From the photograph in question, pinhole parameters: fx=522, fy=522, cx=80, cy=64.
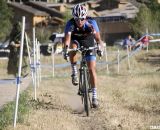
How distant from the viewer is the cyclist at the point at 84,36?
8.73 meters

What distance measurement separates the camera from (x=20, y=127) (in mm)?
7395

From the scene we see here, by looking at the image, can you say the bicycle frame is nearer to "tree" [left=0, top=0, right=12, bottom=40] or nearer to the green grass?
the green grass

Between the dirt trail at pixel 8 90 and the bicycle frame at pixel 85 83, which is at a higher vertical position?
the bicycle frame at pixel 85 83

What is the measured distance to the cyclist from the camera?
28.6 feet

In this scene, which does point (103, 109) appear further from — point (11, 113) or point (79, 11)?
point (79, 11)

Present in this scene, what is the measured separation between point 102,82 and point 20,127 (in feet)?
24.4

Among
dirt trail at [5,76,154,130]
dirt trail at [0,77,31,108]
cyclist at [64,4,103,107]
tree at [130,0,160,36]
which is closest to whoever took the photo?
dirt trail at [5,76,154,130]

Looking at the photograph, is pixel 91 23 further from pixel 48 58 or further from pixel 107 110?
pixel 48 58

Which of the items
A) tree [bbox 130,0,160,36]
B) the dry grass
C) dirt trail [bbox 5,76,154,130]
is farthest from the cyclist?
tree [bbox 130,0,160,36]

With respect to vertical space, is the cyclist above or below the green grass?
above

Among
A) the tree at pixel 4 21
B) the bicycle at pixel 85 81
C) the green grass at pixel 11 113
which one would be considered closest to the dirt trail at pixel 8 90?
the green grass at pixel 11 113

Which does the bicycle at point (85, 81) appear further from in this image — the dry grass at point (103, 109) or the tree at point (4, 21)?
the tree at point (4, 21)

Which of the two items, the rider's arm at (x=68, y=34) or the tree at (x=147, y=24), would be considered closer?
the rider's arm at (x=68, y=34)

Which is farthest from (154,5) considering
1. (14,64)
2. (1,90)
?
(1,90)
